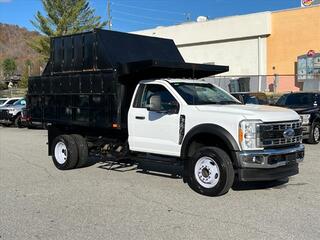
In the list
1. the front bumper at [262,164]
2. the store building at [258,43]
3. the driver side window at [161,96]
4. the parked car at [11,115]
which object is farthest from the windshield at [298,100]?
the store building at [258,43]

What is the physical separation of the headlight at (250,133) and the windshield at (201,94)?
1.35m

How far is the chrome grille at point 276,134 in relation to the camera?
8055mm

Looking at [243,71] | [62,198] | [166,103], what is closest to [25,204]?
[62,198]

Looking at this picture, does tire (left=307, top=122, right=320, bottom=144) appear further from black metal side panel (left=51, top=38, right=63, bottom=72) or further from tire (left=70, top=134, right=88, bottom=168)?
black metal side panel (left=51, top=38, right=63, bottom=72)

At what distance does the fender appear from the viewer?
26.5 ft

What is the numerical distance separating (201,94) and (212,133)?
137cm

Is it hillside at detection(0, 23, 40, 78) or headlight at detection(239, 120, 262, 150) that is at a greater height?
hillside at detection(0, 23, 40, 78)

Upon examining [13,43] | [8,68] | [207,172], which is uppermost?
[13,43]

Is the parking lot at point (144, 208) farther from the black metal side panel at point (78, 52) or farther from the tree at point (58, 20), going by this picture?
the tree at point (58, 20)

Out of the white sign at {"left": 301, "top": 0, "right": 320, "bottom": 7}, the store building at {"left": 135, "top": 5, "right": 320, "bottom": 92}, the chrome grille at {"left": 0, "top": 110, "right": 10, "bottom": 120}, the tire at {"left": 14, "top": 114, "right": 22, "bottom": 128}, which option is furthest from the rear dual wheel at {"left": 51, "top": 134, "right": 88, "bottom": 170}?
the white sign at {"left": 301, "top": 0, "right": 320, "bottom": 7}

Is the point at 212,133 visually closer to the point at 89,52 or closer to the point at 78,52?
the point at 89,52

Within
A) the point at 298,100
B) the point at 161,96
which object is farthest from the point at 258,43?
the point at 161,96

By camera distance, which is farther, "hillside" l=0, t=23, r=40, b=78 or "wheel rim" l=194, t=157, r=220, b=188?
"hillside" l=0, t=23, r=40, b=78

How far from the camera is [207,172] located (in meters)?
8.43
